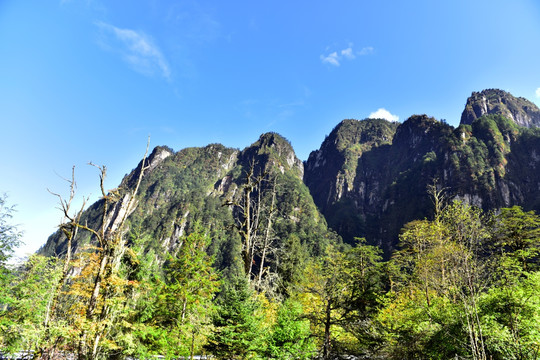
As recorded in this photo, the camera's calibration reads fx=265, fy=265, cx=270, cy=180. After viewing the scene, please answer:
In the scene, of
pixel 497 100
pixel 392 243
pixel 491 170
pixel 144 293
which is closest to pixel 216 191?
pixel 392 243

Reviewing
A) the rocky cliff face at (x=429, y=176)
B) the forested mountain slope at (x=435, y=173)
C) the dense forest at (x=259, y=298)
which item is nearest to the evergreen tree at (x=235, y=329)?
the dense forest at (x=259, y=298)

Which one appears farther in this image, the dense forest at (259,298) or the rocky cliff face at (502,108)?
the rocky cliff face at (502,108)

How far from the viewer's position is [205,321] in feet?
39.1

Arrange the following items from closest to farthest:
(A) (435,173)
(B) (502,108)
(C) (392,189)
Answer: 1. (A) (435,173)
2. (C) (392,189)
3. (B) (502,108)

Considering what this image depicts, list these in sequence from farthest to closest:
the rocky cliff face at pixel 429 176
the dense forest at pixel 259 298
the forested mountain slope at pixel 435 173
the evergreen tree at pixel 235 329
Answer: the forested mountain slope at pixel 435 173 < the rocky cliff face at pixel 429 176 < the evergreen tree at pixel 235 329 < the dense forest at pixel 259 298

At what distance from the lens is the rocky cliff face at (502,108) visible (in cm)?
16488

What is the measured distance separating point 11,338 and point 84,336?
748 cm

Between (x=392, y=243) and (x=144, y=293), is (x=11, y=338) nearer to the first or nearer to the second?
(x=144, y=293)

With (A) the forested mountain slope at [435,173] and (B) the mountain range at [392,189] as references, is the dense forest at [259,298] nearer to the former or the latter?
(B) the mountain range at [392,189]

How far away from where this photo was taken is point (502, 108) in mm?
166250

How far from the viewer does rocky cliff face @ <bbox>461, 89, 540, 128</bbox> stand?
164875mm

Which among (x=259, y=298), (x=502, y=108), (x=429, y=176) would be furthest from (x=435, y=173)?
(x=259, y=298)

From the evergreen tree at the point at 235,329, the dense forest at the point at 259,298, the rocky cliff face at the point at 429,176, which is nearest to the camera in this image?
the dense forest at the point at 259,298

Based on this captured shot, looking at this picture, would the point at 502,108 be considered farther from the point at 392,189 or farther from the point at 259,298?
the point at 259,298
